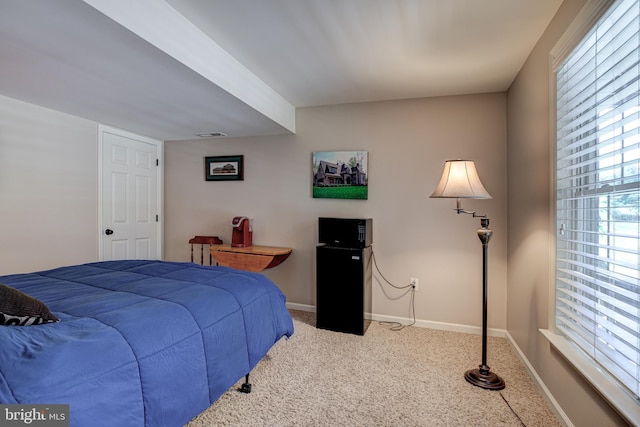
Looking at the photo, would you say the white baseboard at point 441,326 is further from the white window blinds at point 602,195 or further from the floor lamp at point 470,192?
the white window blinds at point 602,195

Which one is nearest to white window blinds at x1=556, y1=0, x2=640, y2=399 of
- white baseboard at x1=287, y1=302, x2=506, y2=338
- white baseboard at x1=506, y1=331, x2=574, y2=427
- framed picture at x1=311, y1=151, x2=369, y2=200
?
white baseboard at x1=506, y1=331, x2=574, y2=427

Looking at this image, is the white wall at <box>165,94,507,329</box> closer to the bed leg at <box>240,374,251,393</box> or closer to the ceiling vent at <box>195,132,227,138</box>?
the ceiling vent at <box>195,132,227,138</box>

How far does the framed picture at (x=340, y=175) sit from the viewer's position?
3395 millimetres

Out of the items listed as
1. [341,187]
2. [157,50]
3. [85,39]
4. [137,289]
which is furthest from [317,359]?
[85,39]

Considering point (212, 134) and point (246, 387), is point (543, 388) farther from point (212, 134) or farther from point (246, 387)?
point (212, 134)

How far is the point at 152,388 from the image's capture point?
1.20 meters

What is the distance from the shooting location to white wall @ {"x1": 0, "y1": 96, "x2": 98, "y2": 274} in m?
2.72

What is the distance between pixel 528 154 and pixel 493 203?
2.58ft

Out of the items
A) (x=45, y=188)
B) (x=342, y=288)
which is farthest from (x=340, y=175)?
(x=45, y=188)

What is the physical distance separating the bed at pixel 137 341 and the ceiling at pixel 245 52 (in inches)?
51.9

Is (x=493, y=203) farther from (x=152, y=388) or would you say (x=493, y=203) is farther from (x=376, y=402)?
(x=152, y=388)

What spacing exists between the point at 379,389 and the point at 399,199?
5.98 ft

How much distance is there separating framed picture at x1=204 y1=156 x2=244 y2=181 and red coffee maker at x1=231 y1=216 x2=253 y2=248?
1.76 ft

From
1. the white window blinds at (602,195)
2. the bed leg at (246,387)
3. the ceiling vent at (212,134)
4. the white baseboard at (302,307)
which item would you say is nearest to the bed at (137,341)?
the bed leg at (246,387)
